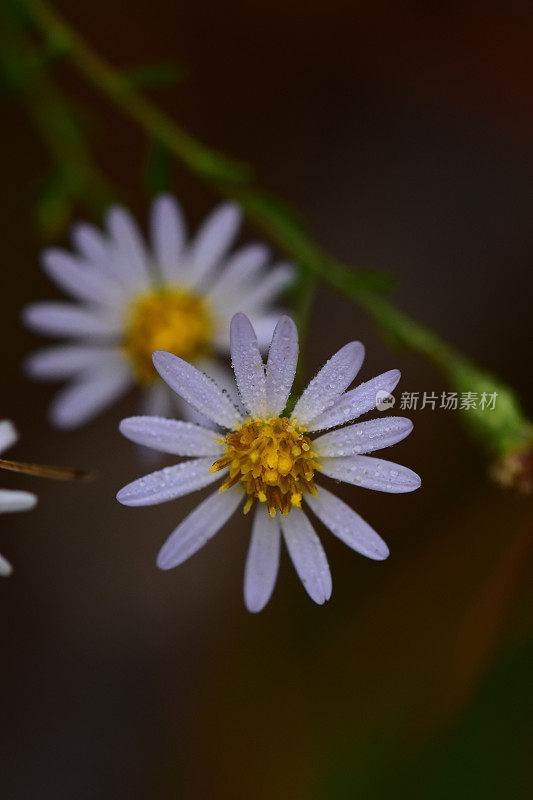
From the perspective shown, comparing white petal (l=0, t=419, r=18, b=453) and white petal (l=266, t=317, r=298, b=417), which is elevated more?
white petal (l=0, t=419, r=18, b=453)

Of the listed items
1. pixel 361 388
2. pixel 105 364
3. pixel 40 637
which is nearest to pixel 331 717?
pixel 40 637

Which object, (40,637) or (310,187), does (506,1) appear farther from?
(40,637)

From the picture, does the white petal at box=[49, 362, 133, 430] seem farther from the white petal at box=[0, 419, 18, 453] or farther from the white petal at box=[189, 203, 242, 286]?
the white petal at box=[0, 419, 18, 453]

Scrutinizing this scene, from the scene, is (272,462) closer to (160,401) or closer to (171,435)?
(171,435)

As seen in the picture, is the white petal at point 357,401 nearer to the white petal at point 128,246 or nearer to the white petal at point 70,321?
the white petal at point 128,246

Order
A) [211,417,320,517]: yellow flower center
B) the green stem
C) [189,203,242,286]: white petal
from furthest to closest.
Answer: [189,203,242,286]: white petal → the green stem → [211,417,320,517]: yellow flower center

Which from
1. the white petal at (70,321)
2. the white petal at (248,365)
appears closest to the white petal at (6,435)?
the white petal at (248,365)

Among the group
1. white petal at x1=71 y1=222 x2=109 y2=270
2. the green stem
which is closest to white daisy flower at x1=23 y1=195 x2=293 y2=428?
white petal at x1=71 y1=222 x2=109 y2=270
